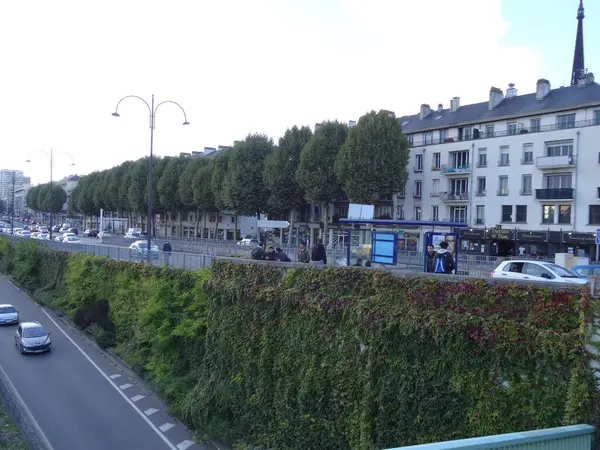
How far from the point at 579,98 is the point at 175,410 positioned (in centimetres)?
4034

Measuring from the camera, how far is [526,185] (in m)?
44.6

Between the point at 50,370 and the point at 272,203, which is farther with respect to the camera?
the point at 272,203

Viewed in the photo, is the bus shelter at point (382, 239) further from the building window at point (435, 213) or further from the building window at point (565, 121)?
the building window at point (435, 213)

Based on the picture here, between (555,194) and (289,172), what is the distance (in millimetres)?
25702

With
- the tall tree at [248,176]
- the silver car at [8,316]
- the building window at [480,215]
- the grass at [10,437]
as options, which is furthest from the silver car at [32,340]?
the building window at [480,215]

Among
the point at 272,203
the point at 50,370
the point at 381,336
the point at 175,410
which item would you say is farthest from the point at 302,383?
the point at 272,203

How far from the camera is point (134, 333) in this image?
2630cm

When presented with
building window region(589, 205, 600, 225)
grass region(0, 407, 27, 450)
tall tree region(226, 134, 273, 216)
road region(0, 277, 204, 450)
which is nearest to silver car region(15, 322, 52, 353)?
road region(0, 277, 204, 450)

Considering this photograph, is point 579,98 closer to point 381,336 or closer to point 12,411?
point 381,336

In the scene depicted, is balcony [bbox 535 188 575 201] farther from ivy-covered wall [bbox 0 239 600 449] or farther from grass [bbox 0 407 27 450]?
grass [bbox 0 407 27 450]

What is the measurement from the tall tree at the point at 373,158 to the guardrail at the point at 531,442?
41.7 metres

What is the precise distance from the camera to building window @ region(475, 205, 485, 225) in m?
48.1

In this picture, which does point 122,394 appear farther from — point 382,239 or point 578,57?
point 578,57

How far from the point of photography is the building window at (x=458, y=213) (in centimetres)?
5038
